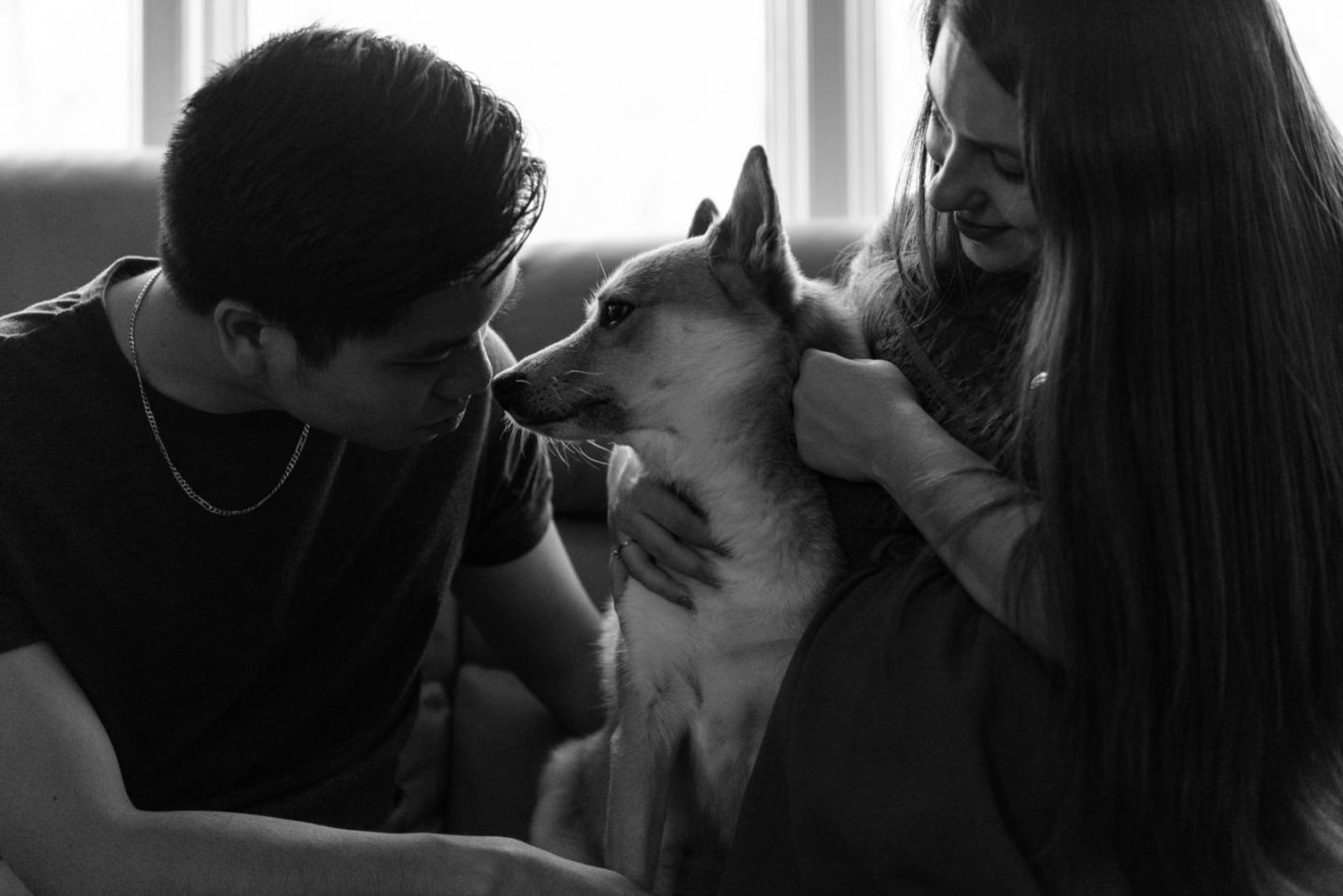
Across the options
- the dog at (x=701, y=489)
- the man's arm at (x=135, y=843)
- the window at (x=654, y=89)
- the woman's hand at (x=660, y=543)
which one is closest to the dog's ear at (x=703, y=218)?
the dog at (x=701, y=489)

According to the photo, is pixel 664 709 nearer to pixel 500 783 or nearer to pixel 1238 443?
pixel 500 783

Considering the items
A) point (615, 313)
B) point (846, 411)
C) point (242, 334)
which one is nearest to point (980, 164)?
point (846, 411)

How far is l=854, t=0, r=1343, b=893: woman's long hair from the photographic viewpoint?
102cm

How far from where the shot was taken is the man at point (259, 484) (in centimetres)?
109

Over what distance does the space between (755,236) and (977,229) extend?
294 millimetres

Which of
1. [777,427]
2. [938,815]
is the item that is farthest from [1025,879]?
[777,427]

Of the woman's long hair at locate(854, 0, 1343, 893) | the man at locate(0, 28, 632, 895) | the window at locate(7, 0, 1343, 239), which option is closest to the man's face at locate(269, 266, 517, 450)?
the man at locate(0, 28, 632, 895)

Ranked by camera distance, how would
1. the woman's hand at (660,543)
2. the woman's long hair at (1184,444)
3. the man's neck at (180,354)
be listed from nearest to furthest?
the woman's long hair at (1184,444), the man's neck at (180,354), the woman's hand at (660,543)

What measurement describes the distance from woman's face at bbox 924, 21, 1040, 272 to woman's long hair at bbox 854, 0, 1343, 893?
0.20ft

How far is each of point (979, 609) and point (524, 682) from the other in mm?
867

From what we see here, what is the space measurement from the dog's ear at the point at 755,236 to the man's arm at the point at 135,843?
719mm

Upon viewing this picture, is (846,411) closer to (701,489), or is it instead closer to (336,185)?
(701,489)

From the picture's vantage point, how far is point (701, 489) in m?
1.38

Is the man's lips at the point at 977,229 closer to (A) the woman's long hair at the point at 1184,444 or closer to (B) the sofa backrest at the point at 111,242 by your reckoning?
(A) the woman's long hair at the point at 1184,444
